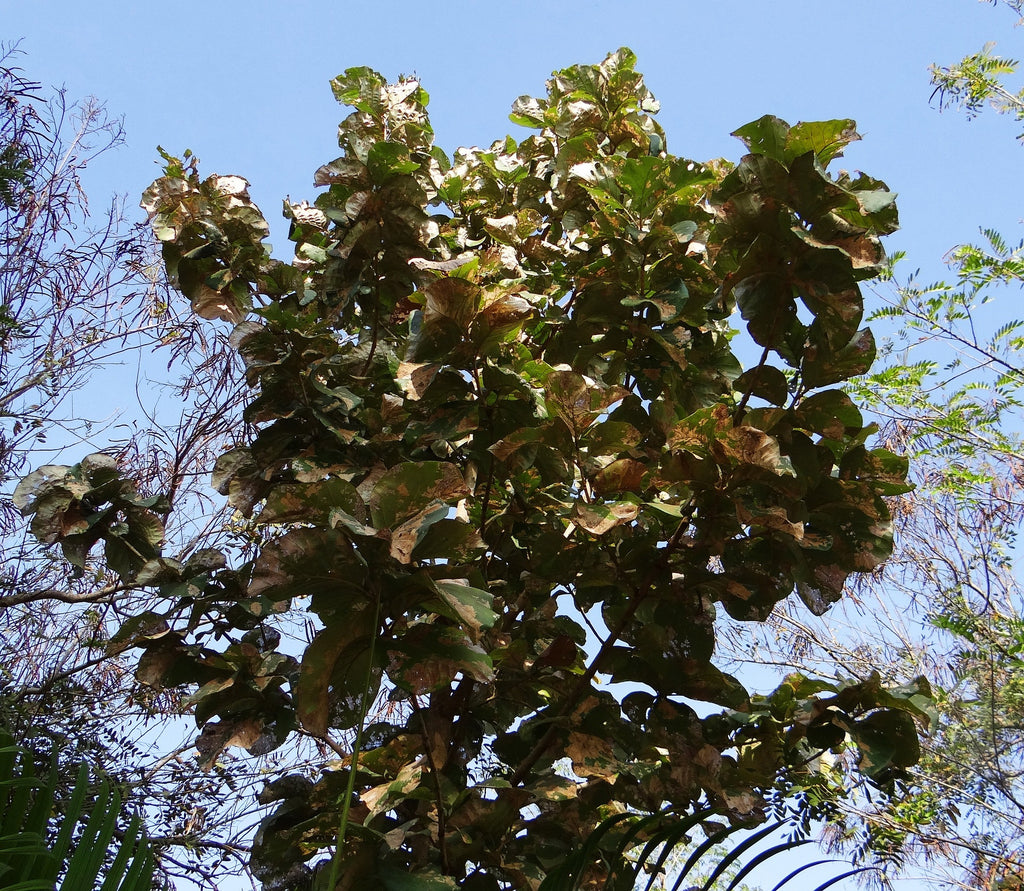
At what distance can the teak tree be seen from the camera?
5.65 ft

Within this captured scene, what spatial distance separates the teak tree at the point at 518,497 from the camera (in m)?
1.72

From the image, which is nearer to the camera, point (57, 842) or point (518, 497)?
point (57, 842)

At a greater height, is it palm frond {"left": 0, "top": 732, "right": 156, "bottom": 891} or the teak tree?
the teak tree

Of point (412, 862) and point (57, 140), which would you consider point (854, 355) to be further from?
point (57, 140)

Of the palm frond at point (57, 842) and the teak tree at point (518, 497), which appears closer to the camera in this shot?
the palm frond at point (57, 842)

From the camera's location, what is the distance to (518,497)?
2213 mm

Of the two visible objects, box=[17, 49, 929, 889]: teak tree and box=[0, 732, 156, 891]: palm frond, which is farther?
box=[17, 49, 929, 889]: teak tree

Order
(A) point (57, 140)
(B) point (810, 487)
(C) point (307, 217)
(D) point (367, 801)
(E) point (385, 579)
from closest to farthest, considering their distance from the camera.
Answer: (E) point (385, 579) → (D) point (367, 801) → (B) point (810, 487) → (C) point (307, 217) → (A) point (57, 140)

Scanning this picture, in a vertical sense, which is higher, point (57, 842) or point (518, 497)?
point (518, 497)

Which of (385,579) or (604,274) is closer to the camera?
(385,579)

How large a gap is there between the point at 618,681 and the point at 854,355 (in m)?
0.88

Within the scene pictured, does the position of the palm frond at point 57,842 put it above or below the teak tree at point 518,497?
below

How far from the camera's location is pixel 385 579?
1469mm

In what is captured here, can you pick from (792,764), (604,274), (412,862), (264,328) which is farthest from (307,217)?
(792,764)
